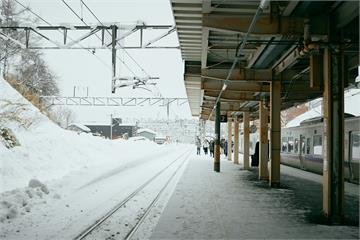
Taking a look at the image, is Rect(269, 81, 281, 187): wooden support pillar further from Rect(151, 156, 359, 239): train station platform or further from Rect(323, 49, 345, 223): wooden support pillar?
Rect(323, 49, 345, 223): wooden support pillar

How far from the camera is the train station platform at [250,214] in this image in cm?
905

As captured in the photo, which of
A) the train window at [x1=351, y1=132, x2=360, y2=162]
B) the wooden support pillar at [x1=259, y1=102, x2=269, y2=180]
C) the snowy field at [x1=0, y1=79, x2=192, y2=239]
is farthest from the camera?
the wooden support pillar at [x1=259, y1=102, x2=269, y2=180]

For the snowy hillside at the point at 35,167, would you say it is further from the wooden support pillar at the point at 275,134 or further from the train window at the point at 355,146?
the train window at the point at 355,146

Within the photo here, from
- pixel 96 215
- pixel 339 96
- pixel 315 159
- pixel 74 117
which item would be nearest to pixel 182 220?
pixel 96 215

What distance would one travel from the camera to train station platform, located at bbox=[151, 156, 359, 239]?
905 cm

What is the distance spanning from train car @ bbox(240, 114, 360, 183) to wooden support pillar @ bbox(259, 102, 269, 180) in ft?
7.81

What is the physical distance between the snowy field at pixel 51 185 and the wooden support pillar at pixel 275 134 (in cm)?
504

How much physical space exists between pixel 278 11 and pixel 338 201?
441cm

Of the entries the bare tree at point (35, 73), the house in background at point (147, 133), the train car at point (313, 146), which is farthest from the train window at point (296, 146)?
the house in background at point (147, 133)

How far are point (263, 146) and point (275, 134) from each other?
9.38ft

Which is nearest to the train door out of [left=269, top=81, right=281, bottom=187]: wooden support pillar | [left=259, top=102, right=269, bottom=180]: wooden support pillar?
[left=259, top=102, right=269, bottom=180]: wooden support pillar

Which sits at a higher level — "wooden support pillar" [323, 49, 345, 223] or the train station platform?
"wooden support pillar" [323, 49, 345, 223]

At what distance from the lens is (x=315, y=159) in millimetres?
24172

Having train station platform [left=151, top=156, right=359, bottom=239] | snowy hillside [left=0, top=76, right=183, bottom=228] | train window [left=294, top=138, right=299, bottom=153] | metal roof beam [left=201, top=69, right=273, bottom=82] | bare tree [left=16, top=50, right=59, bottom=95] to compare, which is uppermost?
bare tree [left=16, top=50, right=59, bottom=95]
